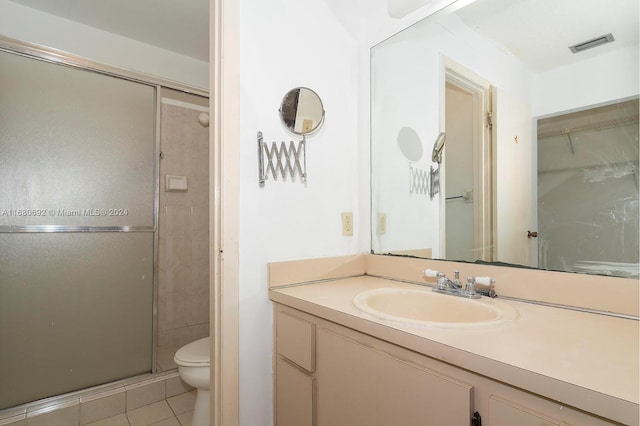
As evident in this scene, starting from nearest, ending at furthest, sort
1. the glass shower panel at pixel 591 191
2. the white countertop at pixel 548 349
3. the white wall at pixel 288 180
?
the white countertop at pixel 548 349
the glass shower panel at pixel 591 191
the white wall at pixel 288 180

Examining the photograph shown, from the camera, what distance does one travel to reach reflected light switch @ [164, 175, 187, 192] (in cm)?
226

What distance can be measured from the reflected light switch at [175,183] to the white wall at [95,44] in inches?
28.5

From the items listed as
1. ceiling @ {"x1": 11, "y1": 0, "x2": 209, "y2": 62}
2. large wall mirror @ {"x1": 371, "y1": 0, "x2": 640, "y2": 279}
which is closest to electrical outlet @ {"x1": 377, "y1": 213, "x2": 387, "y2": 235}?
large wall mirror @ {"x1": 371, "y1": 0, "x2": 640, "y2": 279}

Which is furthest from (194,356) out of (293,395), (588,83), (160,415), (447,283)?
(588,83)

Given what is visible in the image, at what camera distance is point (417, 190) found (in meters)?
1.41

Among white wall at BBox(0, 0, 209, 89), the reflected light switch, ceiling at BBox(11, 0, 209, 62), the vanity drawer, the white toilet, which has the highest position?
ceiling at BBox(11, 0, 209, 62)

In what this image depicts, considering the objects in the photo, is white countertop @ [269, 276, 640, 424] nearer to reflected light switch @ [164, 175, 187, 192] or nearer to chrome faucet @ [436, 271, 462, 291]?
chrome faucet @ [436, 271, 462, 291]

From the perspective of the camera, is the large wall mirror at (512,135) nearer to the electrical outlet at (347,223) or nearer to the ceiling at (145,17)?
the electrical outlet at (347,223)

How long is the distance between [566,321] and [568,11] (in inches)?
36.6

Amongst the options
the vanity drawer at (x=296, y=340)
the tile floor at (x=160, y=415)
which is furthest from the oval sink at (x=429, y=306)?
the tile floor at (x=160, y=415)

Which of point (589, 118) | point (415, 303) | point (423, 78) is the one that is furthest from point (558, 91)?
point (415, 303)

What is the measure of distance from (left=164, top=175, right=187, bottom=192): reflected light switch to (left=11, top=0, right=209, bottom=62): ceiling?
995 millimetres

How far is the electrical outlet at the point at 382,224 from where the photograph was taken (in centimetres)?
147

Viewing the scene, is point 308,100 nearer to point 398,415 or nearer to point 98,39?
point 398,415
